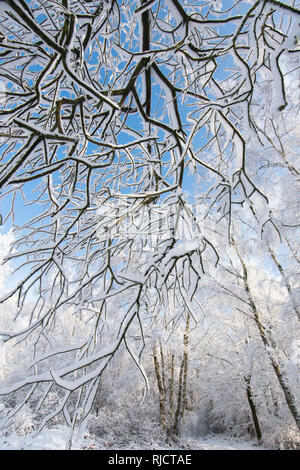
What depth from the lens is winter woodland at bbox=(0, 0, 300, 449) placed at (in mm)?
998

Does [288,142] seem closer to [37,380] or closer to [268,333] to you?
[268,333]

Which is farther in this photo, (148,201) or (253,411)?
(253,411)

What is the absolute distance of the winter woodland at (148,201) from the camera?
998mm

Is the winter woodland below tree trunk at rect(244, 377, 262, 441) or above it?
above

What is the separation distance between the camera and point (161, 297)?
149cm

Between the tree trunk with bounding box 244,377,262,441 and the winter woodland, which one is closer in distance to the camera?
the winter woodland

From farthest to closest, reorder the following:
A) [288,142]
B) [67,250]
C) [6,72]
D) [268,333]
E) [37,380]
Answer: [268,333] → [288,142] → [67,250] → [6,72] → [37,380]

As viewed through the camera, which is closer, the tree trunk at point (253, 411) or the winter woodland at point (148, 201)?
the winter woodland at point (148, 201)

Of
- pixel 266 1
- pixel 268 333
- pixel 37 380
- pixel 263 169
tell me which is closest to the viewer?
pixel 266 1

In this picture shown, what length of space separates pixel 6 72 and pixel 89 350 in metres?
1.49

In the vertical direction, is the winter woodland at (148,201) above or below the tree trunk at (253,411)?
above

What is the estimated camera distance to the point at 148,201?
1.56m

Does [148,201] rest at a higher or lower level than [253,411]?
higher
